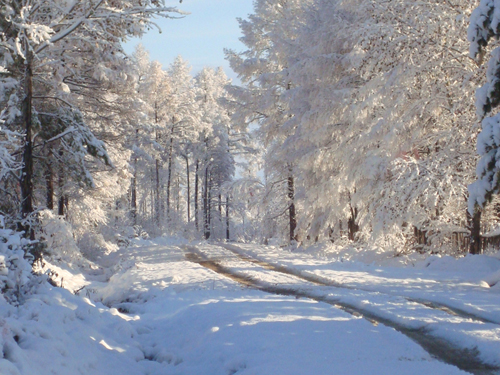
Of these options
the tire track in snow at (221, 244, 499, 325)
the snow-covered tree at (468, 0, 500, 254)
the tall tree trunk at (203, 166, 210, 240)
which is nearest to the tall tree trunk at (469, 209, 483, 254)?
the tire track in snow at (221, 244, 499, 325)

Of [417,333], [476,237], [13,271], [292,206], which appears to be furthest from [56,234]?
[292,206]

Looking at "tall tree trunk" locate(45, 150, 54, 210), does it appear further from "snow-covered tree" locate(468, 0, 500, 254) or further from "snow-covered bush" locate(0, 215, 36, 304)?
"snow-covered tree" locate(468, 0, 500, 254)

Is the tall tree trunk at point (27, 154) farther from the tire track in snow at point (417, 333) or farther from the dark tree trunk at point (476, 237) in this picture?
the dark tree trunk at point (476, 237)

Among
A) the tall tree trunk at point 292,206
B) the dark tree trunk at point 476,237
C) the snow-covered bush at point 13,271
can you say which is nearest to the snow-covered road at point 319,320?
the snow-covered bush at point 13,271

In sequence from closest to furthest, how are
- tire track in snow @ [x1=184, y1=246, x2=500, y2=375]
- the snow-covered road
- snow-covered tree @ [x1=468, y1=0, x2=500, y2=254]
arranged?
tire track in snow @ [x1=184, y1=246, x2=500, y2=375]
the snow-covered road
snow-covered tree @ [x1=468, y1=0, x2=500, y2=254]

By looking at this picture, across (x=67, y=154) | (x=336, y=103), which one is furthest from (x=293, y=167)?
(x=67, y=154)

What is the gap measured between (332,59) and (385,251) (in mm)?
7842

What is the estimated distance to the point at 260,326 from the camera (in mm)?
5996

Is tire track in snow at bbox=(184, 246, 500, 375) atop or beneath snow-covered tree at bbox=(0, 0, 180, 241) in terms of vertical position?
beneath

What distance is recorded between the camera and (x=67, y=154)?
467 inches

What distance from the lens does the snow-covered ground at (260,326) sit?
14.8 ft

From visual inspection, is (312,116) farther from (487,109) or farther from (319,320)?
(319,320)

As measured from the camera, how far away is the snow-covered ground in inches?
178

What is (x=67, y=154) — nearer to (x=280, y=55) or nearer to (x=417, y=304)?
(x=417, y=304)
